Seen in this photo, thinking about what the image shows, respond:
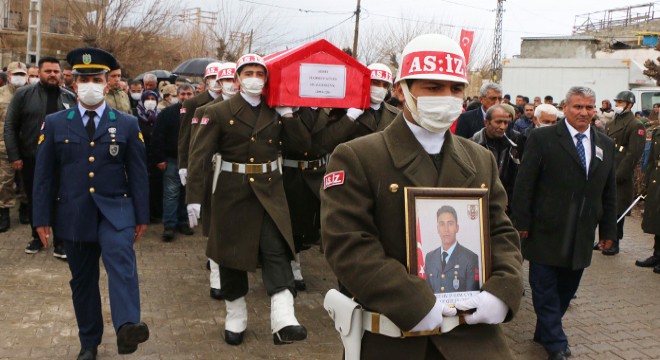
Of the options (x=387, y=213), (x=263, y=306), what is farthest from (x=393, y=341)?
(x=263, y=306)

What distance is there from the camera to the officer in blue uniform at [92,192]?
4.80 meters

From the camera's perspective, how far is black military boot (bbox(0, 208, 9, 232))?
30.7 ft

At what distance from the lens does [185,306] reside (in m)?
6.58

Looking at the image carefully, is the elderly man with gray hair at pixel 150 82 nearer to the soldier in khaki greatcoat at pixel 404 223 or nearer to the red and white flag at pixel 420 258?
the soldier in khaki greatcoat at pixel 404 223

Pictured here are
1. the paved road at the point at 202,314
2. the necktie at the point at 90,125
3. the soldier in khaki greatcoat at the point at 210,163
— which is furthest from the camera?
the soldier in khaki greatcoat at the point at 210,163

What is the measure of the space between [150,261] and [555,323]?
4.71m

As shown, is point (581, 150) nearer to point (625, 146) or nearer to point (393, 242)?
point (393, 242)

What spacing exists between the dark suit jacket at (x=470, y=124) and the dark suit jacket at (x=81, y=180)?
4290mm

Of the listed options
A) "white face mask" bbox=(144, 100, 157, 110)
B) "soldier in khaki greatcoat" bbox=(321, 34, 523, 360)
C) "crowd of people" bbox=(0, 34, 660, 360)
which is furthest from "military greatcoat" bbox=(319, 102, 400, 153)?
"soldier in khaki greatcoat" bbox=(321, 34, 523, 360)

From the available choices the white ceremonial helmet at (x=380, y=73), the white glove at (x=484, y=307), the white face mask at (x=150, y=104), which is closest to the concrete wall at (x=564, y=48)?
the white face mask at (x=150, y=104)

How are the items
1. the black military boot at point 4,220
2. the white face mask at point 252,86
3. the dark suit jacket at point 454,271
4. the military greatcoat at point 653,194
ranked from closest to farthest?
the dark suit jacket at point 454,271 < the white face mask at point 252,86 < the military greatcoat at point 653,194 < the black military boot at point 4,220

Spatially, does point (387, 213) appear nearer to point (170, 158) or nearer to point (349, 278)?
point (349, 278)

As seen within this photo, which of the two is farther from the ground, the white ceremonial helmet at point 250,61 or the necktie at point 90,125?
the white ceremonial helmet at point 250,61

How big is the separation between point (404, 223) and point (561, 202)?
3339mm
